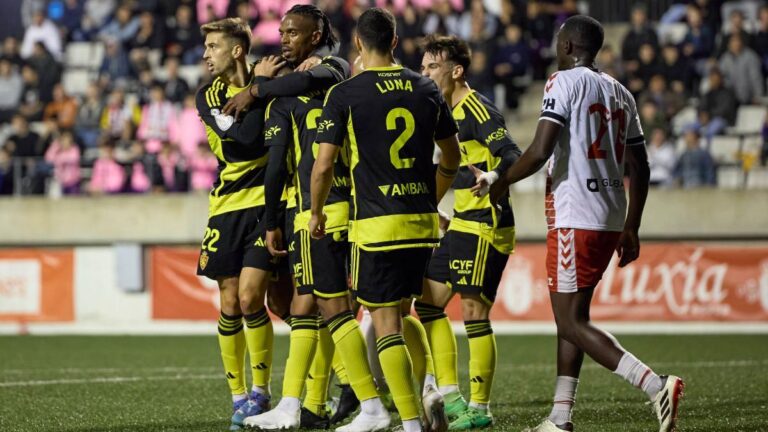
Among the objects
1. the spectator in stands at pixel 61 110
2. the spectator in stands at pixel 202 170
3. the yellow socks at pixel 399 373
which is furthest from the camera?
the spectator in stands at pixel 61 110

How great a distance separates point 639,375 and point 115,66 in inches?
673

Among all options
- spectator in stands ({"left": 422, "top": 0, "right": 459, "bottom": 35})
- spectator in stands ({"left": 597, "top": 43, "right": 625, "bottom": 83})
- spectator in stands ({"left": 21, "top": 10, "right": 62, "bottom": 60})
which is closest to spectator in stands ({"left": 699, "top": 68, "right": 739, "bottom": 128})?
spectator in stands ({"left": 597, "top": 43, "right": 625, "bottom": 83})

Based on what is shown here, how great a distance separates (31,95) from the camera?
2173 centimetres

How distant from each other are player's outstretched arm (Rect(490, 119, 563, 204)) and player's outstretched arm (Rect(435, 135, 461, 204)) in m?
0.37

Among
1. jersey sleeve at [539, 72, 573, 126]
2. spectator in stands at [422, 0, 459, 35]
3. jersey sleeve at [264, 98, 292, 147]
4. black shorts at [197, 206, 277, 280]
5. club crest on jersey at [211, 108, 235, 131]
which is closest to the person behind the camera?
jersey sleeve at [539, 72, 573, 126]

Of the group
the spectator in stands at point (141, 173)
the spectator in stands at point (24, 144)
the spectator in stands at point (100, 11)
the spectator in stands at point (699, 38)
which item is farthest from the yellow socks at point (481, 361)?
the spectator in stands at point (100, 11)

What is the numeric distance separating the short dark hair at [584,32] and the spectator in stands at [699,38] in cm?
1321

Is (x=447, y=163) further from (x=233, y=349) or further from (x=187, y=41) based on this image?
(x=187, y=41)

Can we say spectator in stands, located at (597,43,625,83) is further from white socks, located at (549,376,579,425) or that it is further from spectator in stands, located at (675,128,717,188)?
white socks, located at (549,376,579,425)

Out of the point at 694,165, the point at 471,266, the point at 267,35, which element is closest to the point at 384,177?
the point at 471,266

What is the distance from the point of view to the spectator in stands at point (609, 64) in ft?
60.5

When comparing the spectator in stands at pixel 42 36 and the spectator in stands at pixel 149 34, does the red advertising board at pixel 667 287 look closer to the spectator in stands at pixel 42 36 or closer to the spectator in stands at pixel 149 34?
the spectator in stands at pixel 149 34

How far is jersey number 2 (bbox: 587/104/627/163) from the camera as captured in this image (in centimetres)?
614

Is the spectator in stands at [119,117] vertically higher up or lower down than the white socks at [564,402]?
higher up
